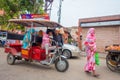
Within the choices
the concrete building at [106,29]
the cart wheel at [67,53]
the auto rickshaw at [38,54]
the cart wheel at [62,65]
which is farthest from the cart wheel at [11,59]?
the concrete building at [106,29]

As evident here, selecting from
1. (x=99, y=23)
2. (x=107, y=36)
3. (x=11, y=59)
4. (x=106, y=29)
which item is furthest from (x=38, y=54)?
(x=99, y=23)

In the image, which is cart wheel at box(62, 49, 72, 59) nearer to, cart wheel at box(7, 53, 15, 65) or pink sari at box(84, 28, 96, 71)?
cart wheel at box(7, 53, 15, 65)

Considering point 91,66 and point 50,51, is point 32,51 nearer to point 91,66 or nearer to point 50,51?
point 50,51

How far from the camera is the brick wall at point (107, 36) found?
18533 mm

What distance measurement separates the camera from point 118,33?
18.4 m

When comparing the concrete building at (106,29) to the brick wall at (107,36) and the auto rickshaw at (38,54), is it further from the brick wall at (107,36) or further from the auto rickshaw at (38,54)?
the auto rickshaw at (38,54)

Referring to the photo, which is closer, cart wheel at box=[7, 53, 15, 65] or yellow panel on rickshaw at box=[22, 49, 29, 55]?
yellow panel on rickshaw at box=[22, 49, 29, 55]

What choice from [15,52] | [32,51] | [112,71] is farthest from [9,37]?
[112,71]

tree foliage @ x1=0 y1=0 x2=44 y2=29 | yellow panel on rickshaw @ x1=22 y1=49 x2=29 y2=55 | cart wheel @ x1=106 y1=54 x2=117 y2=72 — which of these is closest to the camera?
yellow panel on rickshaw @ x1=22 y1=49 x2=29 y2=55

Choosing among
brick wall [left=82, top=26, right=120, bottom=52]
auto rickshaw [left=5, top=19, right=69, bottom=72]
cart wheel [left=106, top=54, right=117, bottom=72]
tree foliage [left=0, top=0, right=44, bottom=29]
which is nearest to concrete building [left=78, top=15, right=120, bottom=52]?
brick wall [left=82, top=26, right=120, bottom=52]

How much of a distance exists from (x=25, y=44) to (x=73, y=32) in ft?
61.0

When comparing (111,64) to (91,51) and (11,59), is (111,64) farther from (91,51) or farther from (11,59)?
(11,59)

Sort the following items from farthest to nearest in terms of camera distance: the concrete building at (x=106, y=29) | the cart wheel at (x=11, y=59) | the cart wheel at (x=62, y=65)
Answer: the concrete building at (x=106, y=29) → the cart wheel at (x=11, y=59) → the cart wheel at (x=62, y=65)

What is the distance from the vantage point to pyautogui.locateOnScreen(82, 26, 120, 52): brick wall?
18.5 m
